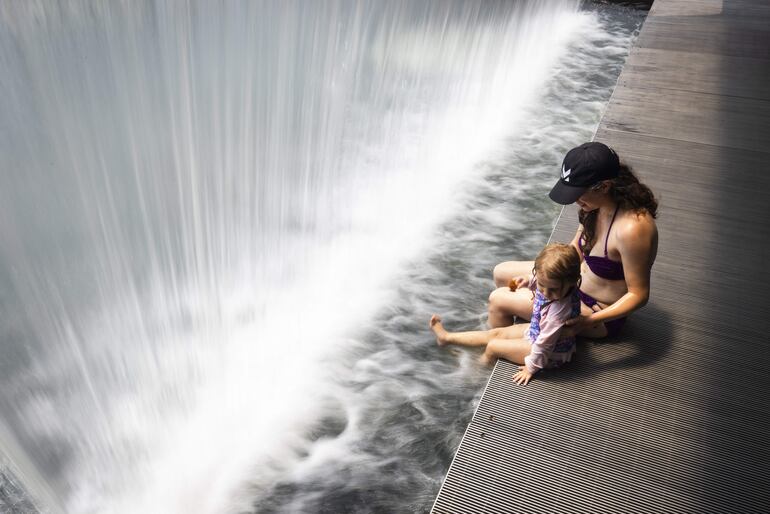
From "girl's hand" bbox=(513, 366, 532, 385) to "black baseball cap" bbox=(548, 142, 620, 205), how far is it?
0.98m

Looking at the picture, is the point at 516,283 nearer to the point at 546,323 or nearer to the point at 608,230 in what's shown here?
the point at 546,323

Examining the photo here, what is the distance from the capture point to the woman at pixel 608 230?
3650 millimetres

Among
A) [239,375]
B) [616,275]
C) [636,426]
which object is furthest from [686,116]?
[239,375]

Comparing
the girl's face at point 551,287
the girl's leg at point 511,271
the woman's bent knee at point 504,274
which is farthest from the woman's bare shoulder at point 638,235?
the woman's bent knee at point 504,274

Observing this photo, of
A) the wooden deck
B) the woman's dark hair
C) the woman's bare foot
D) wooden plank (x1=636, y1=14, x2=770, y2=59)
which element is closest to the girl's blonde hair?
the woman's dark hair

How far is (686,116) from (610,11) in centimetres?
743

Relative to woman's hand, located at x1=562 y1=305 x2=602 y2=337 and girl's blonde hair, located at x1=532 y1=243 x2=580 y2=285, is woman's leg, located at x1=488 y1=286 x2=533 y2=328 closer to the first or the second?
woman's hand, located at x1=562 y1=305 x2=602 y2=337

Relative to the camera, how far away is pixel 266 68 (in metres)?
4.98

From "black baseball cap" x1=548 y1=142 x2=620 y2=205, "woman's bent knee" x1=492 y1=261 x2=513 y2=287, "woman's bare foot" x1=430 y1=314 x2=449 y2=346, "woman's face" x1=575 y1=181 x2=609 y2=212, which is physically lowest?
"woman's bare foot" x1=430 y1=314 x2=449 y2=346

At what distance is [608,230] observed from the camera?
3.81 meters

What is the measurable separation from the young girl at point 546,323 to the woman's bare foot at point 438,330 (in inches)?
18.3

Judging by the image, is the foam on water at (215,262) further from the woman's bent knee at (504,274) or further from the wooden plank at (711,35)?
the wooden plank at (711,35)

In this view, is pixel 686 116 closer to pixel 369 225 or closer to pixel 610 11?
pixel 369 225

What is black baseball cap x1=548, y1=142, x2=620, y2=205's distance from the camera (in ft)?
12.0
